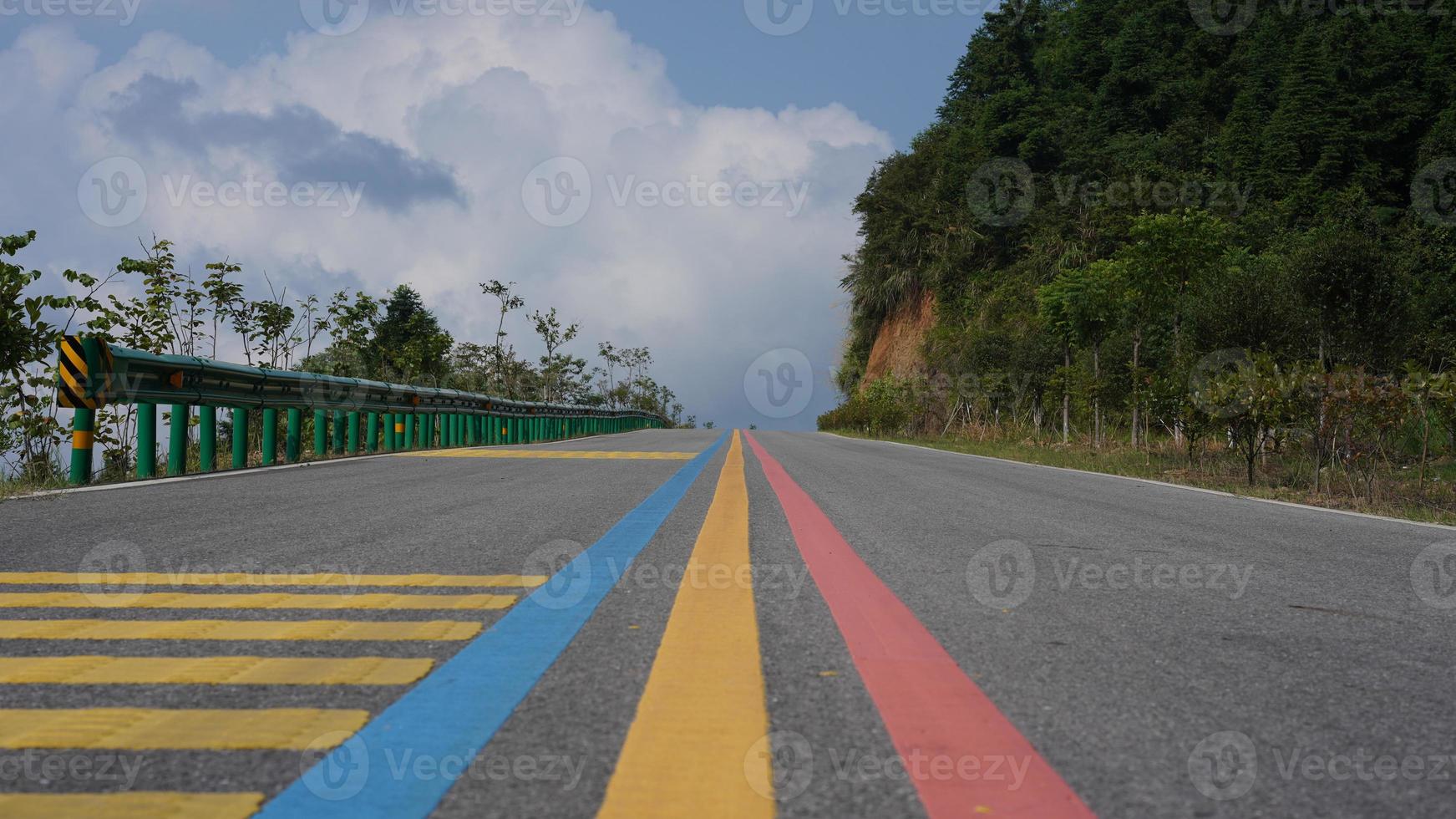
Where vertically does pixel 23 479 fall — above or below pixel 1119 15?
below

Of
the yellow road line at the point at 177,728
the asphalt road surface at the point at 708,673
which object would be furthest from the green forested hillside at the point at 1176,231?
the yellow road line at the point at 177,728

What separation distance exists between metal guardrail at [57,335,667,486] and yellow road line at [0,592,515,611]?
472 cm

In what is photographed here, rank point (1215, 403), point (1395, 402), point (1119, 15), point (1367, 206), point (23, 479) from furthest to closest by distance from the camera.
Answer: point (1119, 15), point (1367, 206), point (1215, 403), point (1395, 402), point (23, 479)

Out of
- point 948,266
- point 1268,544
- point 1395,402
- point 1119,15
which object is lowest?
point 1268,544

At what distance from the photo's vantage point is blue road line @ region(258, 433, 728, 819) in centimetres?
131

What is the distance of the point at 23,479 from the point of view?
673 cm

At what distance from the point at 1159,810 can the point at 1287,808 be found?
0.73ft

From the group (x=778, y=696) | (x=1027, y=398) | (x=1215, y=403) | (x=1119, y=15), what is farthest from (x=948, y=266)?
(x=778, y=696)

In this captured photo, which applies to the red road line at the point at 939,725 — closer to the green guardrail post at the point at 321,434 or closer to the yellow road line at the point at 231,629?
the yellow road line at the point at 231,629

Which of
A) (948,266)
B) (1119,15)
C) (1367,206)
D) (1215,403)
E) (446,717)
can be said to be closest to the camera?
(446,717)

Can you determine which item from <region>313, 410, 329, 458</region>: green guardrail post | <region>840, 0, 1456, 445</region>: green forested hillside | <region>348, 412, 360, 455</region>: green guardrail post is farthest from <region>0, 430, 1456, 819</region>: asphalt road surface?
<region>840, 0, 1456, 445</region>: green forested hillside

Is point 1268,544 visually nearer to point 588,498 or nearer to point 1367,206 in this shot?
point 588,498

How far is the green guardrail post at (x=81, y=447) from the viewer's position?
668 centimetres

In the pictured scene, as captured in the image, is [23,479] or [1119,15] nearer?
[23,479]
